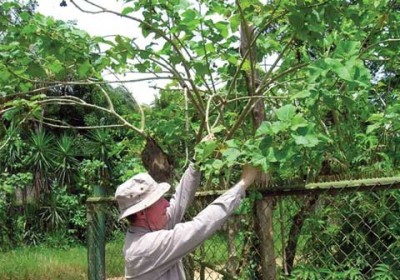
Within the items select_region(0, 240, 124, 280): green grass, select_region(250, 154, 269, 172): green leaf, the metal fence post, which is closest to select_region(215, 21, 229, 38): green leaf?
select_region(250, 154, 269, 172): green leaf

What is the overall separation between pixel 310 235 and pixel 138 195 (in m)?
0.86

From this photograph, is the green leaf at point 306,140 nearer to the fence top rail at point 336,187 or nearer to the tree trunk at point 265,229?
the fence top rail at point 336,187

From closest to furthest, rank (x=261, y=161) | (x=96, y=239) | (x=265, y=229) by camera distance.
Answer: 1. (x=261, y=161)
2. (x=265, y=229)
3. (x=96, y=239)

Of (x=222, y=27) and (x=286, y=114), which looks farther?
(x=222, y=27)

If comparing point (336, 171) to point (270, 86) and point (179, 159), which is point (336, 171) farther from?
point (179, 159)

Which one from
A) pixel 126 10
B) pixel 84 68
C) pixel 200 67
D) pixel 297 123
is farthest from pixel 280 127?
pixel 84 68

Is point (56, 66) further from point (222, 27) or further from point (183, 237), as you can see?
point (183, 237)

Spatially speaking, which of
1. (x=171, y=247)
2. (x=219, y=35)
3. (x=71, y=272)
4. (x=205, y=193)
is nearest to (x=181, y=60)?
(x=219, y=35)

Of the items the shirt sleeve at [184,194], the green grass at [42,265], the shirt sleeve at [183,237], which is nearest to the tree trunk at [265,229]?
the shirt sleeve at [184,194]

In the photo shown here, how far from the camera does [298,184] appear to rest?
262cm

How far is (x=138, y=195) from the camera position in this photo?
8.11 ft

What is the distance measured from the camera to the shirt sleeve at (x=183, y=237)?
7.72 feet

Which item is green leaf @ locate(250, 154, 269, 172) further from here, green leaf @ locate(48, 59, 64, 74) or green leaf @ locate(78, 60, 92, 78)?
green leaf @ locate(48, 59, 64, 74)

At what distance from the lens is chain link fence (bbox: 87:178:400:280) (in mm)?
2582
